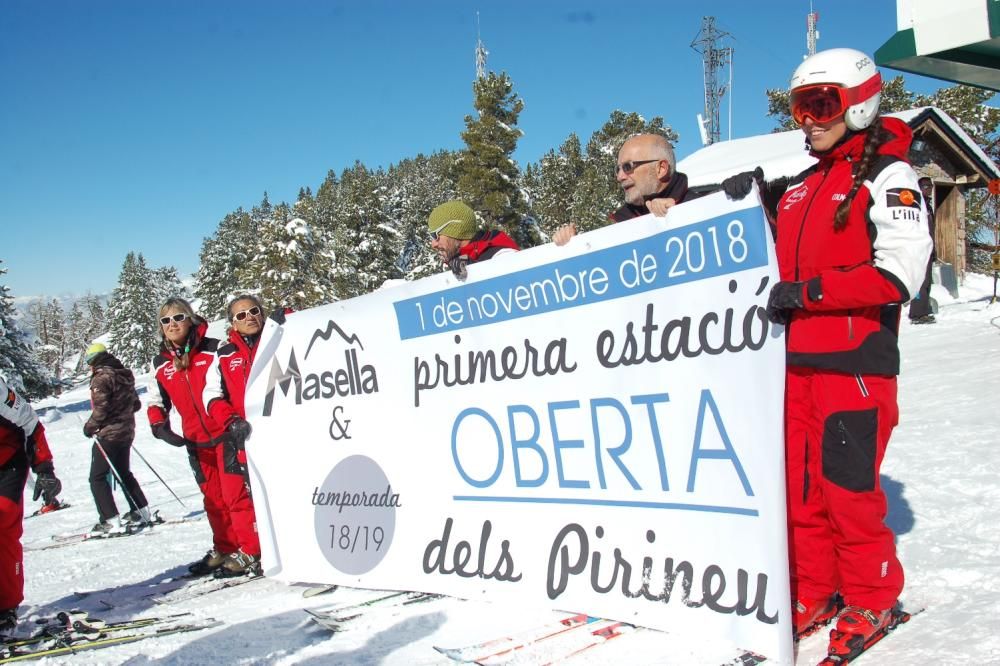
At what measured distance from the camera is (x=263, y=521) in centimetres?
472

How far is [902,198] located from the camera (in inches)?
91.2

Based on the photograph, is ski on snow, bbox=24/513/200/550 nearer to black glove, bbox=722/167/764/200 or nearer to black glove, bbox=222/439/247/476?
black glove, bbox=222/439/247/476

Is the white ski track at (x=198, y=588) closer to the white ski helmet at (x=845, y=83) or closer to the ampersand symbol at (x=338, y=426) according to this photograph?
the ampersand symbol at (x=338, y=426)

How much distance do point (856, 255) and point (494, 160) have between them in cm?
2926

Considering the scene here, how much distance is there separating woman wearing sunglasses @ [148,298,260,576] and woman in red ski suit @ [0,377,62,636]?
0.92 meters

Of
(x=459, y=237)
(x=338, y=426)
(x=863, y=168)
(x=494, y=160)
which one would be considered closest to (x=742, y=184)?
(x=863, y=168)

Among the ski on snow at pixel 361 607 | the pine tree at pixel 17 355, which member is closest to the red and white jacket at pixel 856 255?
the ski on snow at pixel 361 607

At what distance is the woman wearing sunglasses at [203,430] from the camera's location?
4.87 metres

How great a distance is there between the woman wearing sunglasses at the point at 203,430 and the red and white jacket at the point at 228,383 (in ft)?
0.19

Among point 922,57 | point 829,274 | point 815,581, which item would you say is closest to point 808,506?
point 815,581

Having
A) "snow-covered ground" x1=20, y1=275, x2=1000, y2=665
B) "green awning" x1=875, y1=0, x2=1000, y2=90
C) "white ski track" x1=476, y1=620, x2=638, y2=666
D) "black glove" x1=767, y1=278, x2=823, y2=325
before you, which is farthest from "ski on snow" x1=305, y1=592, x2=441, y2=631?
"green awning" x1=875, y1=0, x2=1000, y2=90

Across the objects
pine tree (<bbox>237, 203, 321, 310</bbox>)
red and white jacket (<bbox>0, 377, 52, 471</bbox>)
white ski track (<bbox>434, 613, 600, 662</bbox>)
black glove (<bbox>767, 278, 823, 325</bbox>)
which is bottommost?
white ski track (<bbox>434, 613, 600, 662</bbox>)

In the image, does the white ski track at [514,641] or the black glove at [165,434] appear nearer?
the white ski track at [514,641]

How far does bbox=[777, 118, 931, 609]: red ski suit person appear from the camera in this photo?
2322mm
